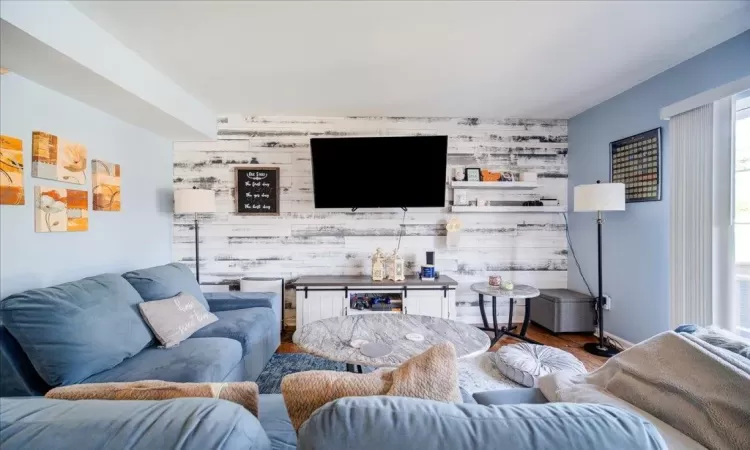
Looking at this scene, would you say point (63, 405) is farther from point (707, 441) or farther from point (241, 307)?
point (241, 307)

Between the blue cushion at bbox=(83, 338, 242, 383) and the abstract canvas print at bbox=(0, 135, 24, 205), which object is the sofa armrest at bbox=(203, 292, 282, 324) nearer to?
the blue cushion at bbox=(83, 338, 242, 383)

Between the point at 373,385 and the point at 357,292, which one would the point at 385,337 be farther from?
the point at 357,292

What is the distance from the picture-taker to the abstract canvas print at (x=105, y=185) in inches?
97.7

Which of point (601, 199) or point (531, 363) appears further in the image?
point (601, 199)

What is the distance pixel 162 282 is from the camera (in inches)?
91.4

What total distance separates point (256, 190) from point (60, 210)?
5.42 feet

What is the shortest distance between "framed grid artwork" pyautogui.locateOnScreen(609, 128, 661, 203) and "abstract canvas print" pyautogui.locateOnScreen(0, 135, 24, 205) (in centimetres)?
458

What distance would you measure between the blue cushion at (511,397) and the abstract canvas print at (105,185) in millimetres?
3041

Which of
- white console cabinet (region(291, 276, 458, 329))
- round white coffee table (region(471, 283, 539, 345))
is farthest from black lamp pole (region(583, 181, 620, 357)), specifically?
white console cabinet (region(291, 276, 458, 329))

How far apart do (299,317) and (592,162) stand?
3.49 meters

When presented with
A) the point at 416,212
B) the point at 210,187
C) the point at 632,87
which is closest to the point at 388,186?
the point at 416,212

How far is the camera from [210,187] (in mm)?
3584

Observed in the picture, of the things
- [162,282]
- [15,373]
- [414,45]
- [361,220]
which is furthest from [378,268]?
[15,373]

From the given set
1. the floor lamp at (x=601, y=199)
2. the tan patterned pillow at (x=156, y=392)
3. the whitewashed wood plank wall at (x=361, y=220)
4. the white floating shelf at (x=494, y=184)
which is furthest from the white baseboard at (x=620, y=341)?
the tan patterned pillow at (x=156, y=392)
